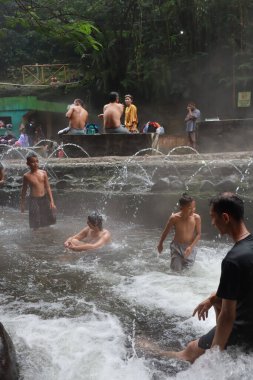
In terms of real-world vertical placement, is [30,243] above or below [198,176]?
below

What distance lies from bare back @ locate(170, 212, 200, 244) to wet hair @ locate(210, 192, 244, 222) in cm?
308

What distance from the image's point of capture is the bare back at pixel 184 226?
237 inches

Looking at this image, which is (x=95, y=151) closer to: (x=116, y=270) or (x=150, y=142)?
(x=150, y=142)

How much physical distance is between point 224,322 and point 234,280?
338 millimetres

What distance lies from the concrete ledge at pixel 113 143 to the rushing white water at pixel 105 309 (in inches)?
158

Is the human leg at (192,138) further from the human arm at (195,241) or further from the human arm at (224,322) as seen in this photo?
the human arm at (224,322)

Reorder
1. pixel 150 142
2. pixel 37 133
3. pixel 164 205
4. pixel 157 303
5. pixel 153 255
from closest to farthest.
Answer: pixel 157 303
pixel 153 255
pixel 164 205
pixel 150 142
pixel 37 133

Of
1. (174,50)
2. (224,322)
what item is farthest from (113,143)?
(174,50)

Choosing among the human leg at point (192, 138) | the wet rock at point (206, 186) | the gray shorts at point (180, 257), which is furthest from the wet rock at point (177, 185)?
the human leg at point (192, 138)

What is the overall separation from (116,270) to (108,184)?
3.88 meters

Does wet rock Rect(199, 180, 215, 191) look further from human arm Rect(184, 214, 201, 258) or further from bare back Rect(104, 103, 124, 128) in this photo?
bare back Rect(104, 103, 124, 128)

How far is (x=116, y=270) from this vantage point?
6.40m

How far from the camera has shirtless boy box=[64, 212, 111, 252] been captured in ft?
23.5

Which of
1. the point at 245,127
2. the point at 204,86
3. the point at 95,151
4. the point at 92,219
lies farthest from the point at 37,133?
the point at 92,219
